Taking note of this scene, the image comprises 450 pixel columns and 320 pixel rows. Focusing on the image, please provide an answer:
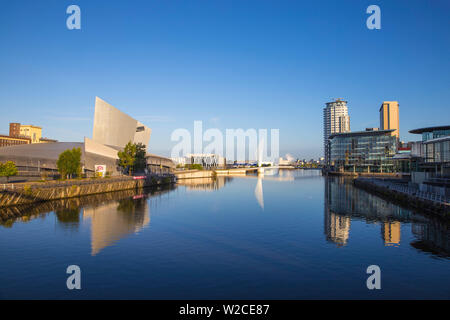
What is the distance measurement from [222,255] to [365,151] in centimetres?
13594

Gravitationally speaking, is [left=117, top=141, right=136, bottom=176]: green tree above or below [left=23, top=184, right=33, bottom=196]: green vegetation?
above

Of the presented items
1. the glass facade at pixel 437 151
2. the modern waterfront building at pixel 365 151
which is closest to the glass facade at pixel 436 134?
the glass facade at pixel 437 151

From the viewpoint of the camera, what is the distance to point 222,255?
19.0 metres

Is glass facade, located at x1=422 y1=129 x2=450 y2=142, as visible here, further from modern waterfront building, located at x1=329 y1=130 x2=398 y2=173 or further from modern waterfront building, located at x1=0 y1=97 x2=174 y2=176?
modern waterfront building, located at x1=0 y1=97 x2=174 y2=176

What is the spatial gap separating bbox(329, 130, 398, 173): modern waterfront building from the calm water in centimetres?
11101

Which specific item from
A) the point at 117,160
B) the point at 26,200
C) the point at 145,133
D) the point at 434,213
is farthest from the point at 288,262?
the point at 145,133

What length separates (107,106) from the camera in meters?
82.9

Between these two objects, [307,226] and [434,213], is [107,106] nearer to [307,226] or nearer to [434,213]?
[307,226]

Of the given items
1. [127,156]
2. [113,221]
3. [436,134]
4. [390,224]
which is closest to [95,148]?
[127,156]

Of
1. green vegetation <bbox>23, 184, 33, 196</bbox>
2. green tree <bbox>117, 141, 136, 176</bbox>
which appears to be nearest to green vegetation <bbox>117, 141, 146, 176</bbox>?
green tree <bbox>117, 141, 136, 176</bbox>

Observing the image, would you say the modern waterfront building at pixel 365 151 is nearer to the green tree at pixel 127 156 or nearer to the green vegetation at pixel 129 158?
the green vegetation at pixel 129 158

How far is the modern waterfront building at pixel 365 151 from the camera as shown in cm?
13400

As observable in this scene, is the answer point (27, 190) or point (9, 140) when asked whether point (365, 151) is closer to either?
point (27, 190)

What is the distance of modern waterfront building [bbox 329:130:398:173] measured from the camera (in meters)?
134
